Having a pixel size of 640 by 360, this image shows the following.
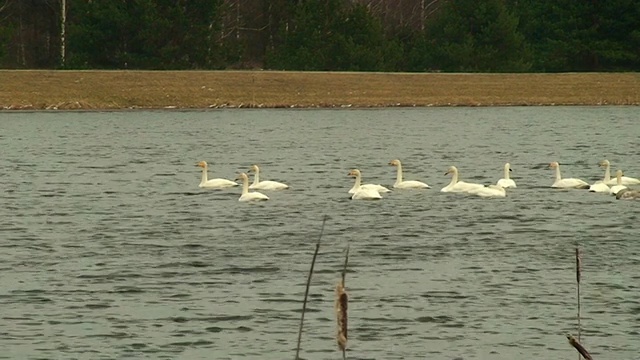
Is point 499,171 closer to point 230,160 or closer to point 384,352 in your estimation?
point 230,160

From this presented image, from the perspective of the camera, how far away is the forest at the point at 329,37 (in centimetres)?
7544

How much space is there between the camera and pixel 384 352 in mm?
13797

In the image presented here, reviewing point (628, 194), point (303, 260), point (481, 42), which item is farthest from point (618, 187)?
point (481, 42)

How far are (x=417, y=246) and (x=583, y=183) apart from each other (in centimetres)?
973

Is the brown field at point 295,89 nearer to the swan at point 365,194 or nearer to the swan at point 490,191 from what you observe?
the swan at point 365,194

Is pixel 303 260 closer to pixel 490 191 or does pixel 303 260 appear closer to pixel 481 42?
pixel 490 191

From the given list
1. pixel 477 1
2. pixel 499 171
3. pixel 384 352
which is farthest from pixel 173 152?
pixel 477 1

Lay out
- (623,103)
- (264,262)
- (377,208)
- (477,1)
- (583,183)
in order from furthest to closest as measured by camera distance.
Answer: (477,1) → (623,103) → (583,183) → (377,208) → (264,262)

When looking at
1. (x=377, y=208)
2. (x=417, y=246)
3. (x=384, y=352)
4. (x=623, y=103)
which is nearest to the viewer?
(x=384, y=352)

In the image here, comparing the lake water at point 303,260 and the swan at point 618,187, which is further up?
the swan at point 618,187

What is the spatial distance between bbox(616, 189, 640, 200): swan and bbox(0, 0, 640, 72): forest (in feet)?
161

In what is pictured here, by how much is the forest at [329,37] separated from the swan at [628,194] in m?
49.1

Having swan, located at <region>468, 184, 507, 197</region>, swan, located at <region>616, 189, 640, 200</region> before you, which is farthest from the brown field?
swan, located at <region>616, 189, 640, 200</region>

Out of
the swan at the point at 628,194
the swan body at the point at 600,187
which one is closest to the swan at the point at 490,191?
the swan body at the point at 600,187
